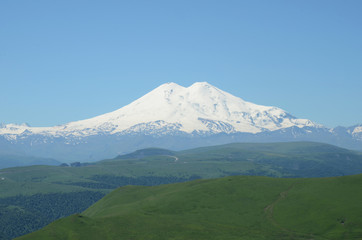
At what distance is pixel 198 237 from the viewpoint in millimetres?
166125

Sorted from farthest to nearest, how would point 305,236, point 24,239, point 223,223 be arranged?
point 223,223
point 305,236
point 24,239

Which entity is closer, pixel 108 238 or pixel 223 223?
pixel 108 238

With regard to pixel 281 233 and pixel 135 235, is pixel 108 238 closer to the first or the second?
Result: pixel 135 235

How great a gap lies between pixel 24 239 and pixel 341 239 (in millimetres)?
105392

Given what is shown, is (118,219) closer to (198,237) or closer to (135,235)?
(135,235)

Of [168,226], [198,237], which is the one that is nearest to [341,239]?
[198,237]

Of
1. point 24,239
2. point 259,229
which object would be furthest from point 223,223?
point 24,239

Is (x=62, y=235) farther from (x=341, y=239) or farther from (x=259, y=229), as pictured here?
(x=341, y=239)

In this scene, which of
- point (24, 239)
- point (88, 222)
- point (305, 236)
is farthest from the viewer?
point (88, 222)

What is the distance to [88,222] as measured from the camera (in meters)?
181

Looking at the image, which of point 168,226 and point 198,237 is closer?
point 198,237

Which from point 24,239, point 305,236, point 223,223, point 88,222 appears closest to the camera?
point 24,239

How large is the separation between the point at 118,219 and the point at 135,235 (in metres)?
24.4

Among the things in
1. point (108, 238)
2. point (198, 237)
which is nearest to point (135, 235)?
point (108, 238)
